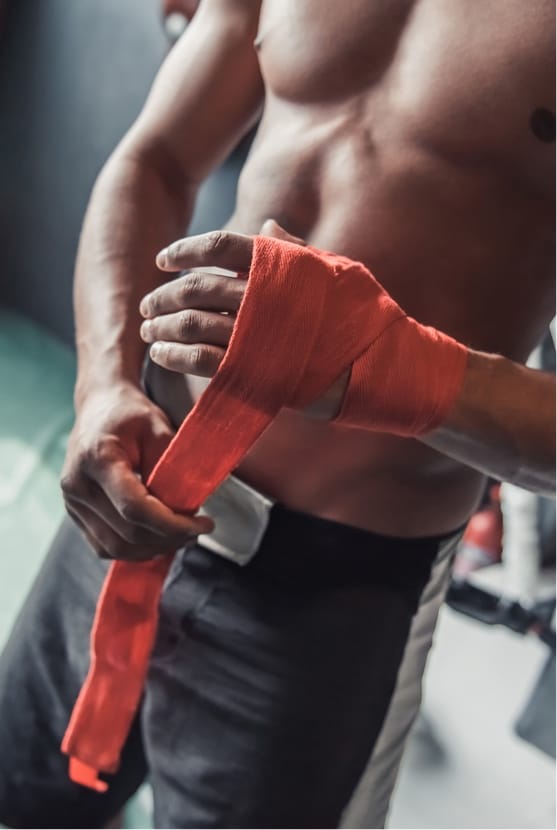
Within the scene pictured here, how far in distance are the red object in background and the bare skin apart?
3.10 ft

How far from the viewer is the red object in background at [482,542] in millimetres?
1721

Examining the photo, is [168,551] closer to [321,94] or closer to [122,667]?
[122,667]

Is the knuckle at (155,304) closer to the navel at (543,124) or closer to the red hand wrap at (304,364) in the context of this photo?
the red hand wrap at (304,364)

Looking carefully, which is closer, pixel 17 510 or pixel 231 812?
pixel 231 812

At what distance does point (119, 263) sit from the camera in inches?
30.6

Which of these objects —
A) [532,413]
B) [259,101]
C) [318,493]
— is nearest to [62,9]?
[259,101]

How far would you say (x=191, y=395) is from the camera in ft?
2.46

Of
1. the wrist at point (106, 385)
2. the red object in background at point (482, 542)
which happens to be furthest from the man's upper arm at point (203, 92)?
the red object in background at point (482, 542)

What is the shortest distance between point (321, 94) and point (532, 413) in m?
0.36

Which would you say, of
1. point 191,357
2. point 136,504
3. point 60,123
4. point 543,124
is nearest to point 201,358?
point 191,357

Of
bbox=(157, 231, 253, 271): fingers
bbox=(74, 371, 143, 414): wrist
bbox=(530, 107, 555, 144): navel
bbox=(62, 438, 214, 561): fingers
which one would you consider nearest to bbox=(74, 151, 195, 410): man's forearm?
bbox=(74, 371, 143, 414): wrist

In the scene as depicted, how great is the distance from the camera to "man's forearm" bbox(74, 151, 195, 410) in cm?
74

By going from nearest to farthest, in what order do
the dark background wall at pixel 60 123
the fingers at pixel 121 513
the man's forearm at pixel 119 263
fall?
1. the fingers at pixel 121 513
2. the man's forearm at pixel 119 263
3. the dark background wall at pixel 60 123

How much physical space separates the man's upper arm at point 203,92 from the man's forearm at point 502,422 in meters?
0.41
